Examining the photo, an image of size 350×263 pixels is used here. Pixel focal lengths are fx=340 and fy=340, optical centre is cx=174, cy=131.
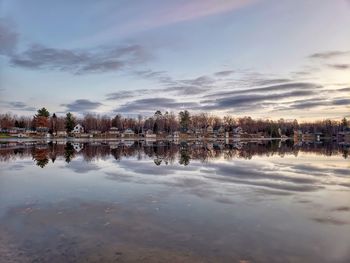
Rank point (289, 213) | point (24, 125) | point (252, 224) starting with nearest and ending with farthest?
point (252, 224) < point (289, 213) < point (24, 125)

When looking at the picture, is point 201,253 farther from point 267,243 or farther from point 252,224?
point 252,224

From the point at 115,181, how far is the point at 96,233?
8474mm

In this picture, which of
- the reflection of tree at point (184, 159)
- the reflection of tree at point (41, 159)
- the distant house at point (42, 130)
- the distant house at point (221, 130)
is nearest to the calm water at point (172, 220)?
the reflection of tree at point (41, 159)

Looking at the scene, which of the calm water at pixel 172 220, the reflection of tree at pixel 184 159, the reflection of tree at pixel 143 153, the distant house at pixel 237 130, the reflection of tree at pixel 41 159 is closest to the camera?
the calm water at pixel 172 220

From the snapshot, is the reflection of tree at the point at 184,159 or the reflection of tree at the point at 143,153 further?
the reflection of tree at the point at 143,153

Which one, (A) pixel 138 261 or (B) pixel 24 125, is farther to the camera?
(B) pixel 24 125

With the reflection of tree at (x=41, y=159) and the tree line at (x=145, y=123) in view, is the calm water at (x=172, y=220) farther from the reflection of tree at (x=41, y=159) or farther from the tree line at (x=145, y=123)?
the tree line at (x=145, y=123)

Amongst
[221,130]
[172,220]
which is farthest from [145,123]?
[172,220]

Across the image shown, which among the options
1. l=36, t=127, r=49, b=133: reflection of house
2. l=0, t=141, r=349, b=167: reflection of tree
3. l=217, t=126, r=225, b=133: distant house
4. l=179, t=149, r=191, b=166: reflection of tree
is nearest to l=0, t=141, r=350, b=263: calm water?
l=179, t=149, r=191, b=166: reflection of tree

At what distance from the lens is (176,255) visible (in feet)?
22.9

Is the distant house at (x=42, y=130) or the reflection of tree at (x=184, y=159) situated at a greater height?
the distant house at (x=42, y=130)

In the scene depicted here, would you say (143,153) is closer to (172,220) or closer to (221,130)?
(172,220)

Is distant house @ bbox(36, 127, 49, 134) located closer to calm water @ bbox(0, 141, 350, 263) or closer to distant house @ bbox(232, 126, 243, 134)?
Answer: distant house @ bbox(232, 126, 243, 134)

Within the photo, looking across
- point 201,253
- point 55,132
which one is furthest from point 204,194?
point 55,132
